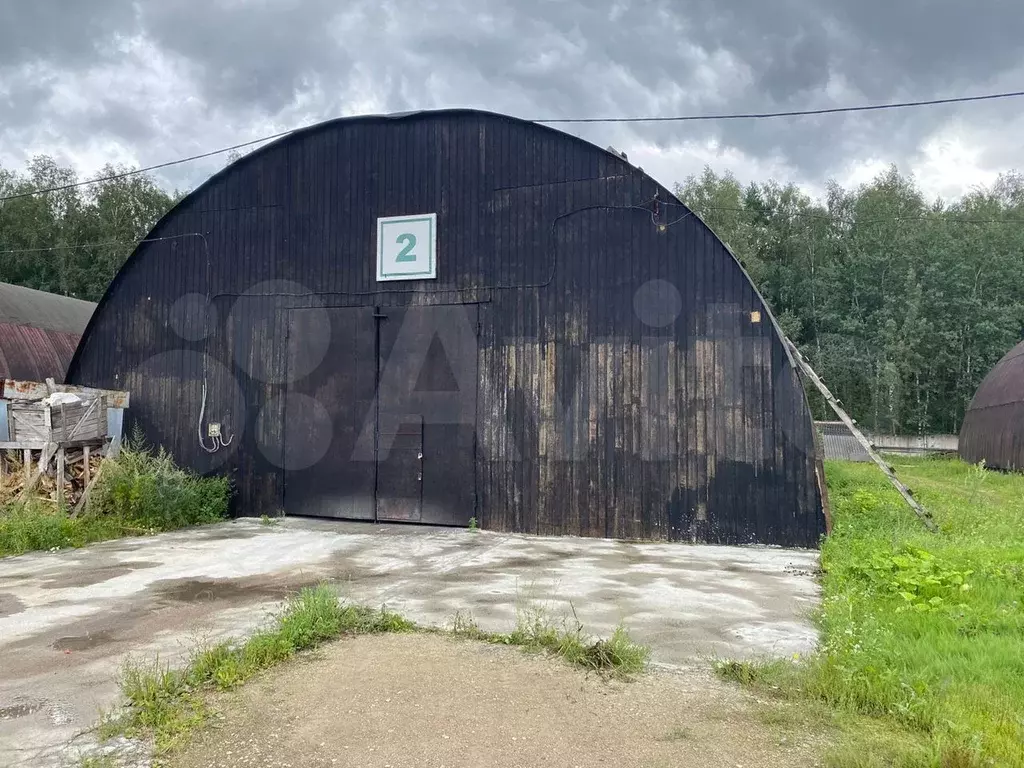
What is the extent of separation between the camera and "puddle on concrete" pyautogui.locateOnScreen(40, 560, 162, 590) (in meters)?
6.56

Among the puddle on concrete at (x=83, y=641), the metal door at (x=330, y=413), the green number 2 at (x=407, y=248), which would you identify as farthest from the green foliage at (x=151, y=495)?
the puddle on concrete at (x=83, y=641)

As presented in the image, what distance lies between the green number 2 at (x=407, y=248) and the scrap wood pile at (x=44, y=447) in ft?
15.4

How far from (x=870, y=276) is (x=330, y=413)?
3365cm

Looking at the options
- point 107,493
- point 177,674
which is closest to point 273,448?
point 107,493

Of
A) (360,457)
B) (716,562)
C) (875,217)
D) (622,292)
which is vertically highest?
(875,217)

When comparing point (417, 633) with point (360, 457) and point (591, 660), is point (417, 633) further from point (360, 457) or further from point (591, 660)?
point (360, 457)

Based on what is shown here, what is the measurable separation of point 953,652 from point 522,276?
6804mm

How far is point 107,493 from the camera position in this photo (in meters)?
9.80

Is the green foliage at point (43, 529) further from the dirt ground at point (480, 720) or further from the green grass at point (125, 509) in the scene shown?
the dirt ground at point (480, 720)

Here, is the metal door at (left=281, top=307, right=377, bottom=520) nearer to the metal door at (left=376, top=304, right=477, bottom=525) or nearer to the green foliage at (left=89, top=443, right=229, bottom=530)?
the metal door at (left=376, top=304, right=477, bottom=525)

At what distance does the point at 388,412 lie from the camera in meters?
10.6

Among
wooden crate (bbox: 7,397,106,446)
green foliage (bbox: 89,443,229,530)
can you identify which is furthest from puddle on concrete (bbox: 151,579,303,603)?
wooden crate (bbox: 7,397,106,446)

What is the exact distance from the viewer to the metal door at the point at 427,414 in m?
10.2

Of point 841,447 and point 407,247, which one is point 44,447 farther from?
point 841,447
